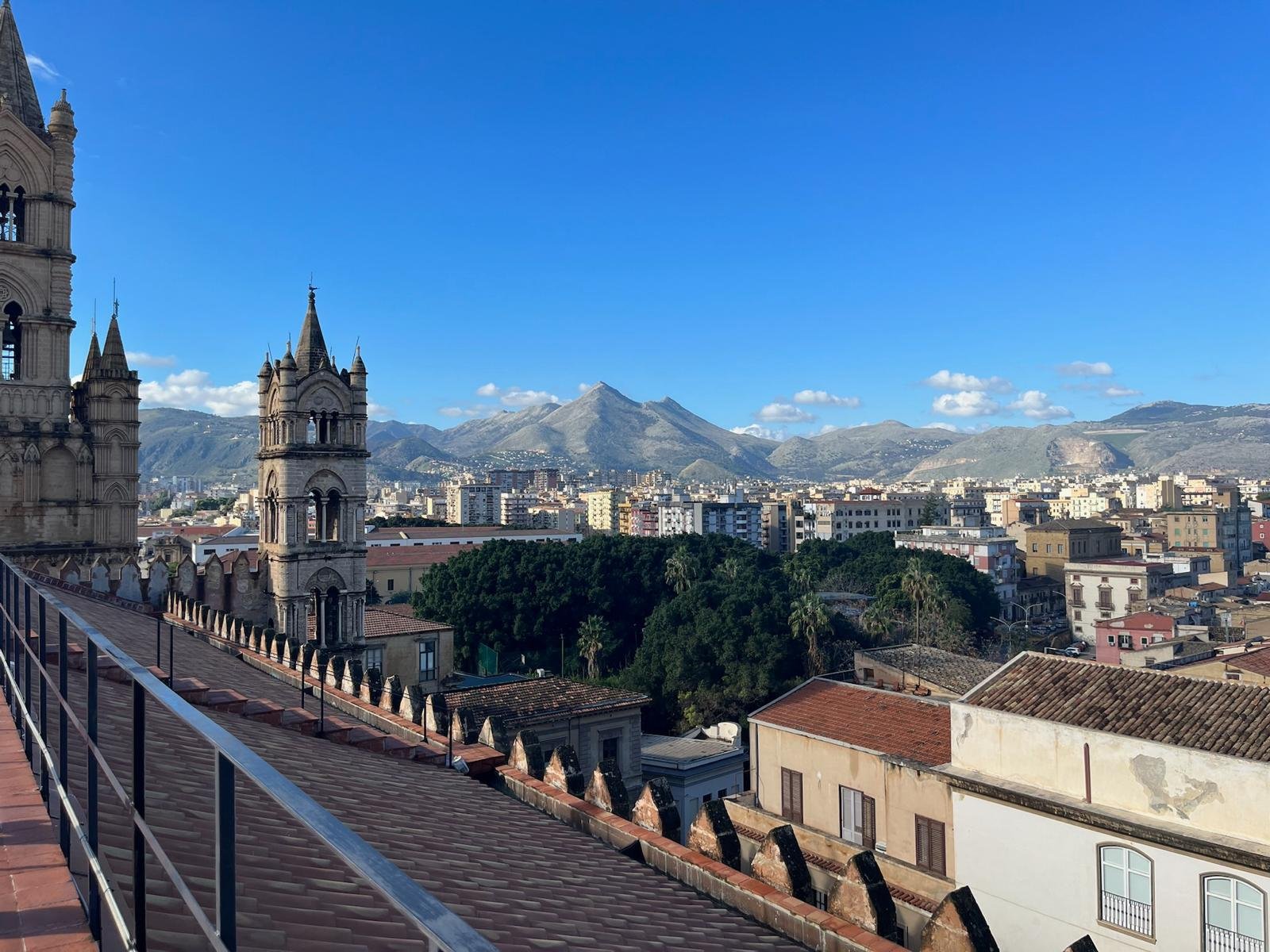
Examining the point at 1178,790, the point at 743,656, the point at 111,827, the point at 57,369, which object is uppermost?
the point at 57,369

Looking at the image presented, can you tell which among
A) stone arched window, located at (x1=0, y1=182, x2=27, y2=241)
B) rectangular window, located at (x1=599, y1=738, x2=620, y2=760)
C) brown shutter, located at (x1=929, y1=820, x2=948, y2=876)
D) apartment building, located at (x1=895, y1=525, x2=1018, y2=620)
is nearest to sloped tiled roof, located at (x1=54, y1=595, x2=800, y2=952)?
brown shutter, located at (x1=929, y1=820, x2=948, y2=876)

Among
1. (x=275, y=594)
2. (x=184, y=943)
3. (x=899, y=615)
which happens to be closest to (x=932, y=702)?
(x=275, y=594)

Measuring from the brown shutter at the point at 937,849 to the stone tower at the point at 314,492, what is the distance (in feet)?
53.7

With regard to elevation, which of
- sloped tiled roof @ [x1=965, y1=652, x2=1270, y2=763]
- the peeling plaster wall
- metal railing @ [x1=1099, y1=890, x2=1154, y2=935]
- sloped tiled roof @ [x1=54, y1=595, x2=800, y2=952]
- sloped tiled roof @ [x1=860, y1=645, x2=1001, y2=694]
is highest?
sloped tiled roof @ [x1=54, y1=595, x2=800, y2=952]

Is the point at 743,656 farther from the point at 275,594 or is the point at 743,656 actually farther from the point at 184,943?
the point at 184,943

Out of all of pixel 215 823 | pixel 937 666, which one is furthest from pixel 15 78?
pixel 937 666

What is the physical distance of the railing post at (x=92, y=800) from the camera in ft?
9.33

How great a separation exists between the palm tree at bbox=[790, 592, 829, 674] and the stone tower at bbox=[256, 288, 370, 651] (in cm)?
2294

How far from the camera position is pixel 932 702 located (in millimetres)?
21984

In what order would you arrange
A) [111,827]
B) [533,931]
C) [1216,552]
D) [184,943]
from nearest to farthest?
[184,943], [111,827], [533,931], [1216,552]

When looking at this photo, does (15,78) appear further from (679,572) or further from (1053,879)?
(679,572)

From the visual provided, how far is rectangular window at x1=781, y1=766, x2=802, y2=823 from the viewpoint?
21.8 metres

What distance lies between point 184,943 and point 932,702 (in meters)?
21.4

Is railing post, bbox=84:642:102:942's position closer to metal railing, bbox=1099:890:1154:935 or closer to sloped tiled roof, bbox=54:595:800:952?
sloped tiled roof, bbox=54:595:800:952
